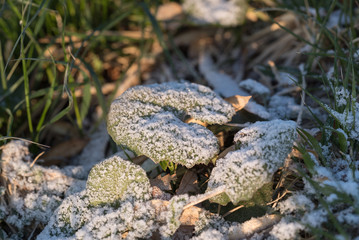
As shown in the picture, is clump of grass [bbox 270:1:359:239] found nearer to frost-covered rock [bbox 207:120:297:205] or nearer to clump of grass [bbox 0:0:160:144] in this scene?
frost-covered rock [bbox 207:120:297:205]

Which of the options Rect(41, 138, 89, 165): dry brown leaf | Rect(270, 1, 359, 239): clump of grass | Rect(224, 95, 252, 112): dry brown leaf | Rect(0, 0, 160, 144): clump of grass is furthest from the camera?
Rect(41, 138, 89, 165): dry brown leaf

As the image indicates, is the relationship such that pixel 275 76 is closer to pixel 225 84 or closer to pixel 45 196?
pixel 225 84

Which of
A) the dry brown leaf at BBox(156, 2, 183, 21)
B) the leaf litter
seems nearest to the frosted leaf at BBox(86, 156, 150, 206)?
the leaf litter

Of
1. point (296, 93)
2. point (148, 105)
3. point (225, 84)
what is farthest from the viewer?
point (225, 84)

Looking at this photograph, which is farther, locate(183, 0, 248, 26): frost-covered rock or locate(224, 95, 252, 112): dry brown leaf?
locate(183, 0, 248, 26): frost-covered rock

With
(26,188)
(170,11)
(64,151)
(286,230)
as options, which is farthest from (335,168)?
(170,11)

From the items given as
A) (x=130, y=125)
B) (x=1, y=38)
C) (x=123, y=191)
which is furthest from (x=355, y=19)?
(x=1, y=38)

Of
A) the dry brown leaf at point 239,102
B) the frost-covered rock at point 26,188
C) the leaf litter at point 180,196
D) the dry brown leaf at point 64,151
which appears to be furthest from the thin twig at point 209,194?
the dry brown leaf at point 64,151
